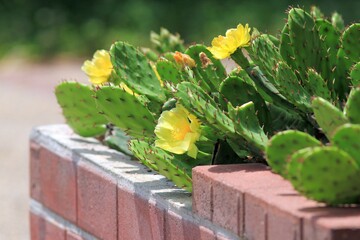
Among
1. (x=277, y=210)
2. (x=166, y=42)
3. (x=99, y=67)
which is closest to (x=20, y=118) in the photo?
(x=166, y=42)

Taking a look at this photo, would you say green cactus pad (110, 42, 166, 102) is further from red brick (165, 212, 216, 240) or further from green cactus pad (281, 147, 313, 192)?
green cactus pad (281, 147, 313, 192)

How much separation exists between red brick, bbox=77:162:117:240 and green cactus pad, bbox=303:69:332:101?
2.52ft

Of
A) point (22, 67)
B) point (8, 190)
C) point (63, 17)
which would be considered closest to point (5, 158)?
point (8, 190)

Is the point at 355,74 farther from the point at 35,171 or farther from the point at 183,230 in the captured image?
the point at 35,171

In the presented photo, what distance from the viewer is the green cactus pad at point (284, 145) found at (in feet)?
Answer: 8.38

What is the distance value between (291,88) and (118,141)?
105 centimetres

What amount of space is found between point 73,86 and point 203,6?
13128 mm

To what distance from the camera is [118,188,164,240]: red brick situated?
317cm

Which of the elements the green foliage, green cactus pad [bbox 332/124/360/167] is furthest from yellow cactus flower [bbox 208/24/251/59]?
green cactus pad [bbox 332/124/360/167]

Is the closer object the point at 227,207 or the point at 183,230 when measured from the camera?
the point at 227,207

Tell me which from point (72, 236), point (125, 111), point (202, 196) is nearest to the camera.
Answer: point (202, 196)

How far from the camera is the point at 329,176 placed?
2.38 metres

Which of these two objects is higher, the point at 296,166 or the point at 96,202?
the point at 296,166

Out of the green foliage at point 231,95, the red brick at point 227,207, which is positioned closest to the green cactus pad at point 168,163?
the green foliage at point 231,95
